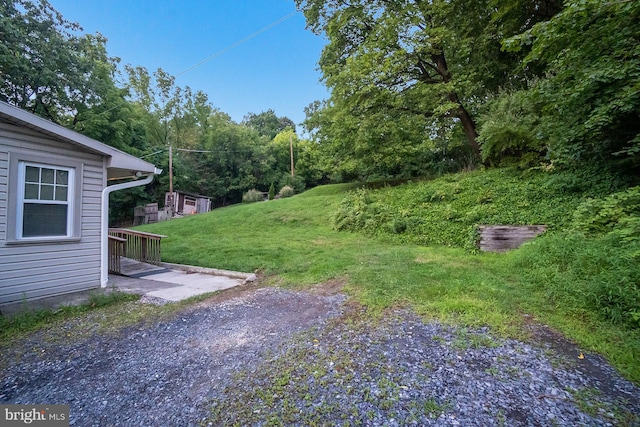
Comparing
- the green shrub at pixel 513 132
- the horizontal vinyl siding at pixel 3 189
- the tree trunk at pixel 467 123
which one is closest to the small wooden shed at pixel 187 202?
the horizontal vinyl siding at pixel 3 189

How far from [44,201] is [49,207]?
104 millimetres

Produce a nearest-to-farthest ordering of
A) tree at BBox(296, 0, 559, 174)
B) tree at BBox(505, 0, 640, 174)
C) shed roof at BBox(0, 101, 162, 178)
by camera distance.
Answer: shed roof at BBox(0, 101, 162, 178) < tree at BBox(505, 0, 640, 174) < tree at BBox(296, 0, 559, 174)

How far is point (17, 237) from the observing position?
3.64 meters

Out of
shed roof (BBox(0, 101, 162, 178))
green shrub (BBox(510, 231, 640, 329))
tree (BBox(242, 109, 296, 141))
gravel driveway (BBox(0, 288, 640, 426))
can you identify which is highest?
tree (BBox(242, 109, 296, 141))

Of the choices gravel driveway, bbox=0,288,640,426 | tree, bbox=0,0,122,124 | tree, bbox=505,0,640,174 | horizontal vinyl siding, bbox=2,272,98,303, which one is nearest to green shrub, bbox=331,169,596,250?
tree, bbox=505,0,640,174

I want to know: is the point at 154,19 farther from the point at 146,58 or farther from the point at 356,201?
the point at 356,201

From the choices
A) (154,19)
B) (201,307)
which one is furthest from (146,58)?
(201,307)

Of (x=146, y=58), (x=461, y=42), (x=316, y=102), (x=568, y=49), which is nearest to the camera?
(x=568, y=49)

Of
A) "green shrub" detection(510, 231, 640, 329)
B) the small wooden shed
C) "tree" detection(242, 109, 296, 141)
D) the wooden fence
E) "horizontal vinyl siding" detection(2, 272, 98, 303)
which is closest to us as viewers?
"green shrub" detection(510, 231, 640, 329)

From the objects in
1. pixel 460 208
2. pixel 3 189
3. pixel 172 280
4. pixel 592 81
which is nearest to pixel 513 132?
pixel 460 208

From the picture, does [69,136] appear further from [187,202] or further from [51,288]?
[187,202]

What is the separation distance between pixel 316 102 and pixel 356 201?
22.4 feet

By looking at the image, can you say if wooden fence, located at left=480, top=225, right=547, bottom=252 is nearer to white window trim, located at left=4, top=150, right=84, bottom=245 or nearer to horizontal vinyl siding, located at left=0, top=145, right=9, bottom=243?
white window trim, located at left=4, top=150, right=84, bottom=245

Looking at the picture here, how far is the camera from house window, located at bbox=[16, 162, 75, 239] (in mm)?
3717
